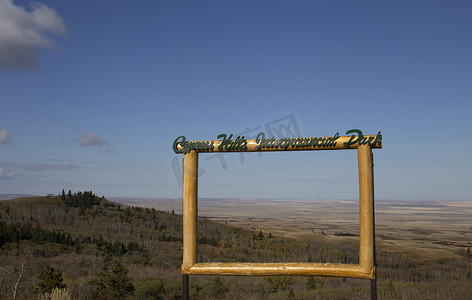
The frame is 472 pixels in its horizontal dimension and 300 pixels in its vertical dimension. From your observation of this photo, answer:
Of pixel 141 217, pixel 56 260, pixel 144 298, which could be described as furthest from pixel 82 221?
pixel 144 298

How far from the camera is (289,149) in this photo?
7430mm

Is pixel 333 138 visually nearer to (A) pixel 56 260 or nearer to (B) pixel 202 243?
(A) pixel 56 260

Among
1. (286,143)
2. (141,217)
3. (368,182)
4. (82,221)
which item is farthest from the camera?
(141,217)

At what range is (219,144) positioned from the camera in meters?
7.59

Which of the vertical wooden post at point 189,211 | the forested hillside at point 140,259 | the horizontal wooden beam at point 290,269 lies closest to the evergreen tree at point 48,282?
the forested hillside at point 140,259

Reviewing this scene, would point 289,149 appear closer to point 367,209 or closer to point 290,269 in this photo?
point 367,209

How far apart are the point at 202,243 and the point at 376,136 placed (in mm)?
33400

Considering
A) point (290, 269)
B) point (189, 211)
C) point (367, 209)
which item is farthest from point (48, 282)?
point (367, 209)

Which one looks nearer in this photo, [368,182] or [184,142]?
[368,182]

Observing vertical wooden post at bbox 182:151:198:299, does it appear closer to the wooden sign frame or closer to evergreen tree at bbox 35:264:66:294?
the wooden sign frame

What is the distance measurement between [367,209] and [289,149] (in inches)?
73.2

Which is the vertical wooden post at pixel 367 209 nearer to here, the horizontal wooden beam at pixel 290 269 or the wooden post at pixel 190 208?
the horizontal wooden beam at pixel 290 269

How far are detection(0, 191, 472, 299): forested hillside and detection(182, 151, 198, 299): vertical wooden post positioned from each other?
3.74 meters

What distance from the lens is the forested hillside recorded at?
12.3 m
